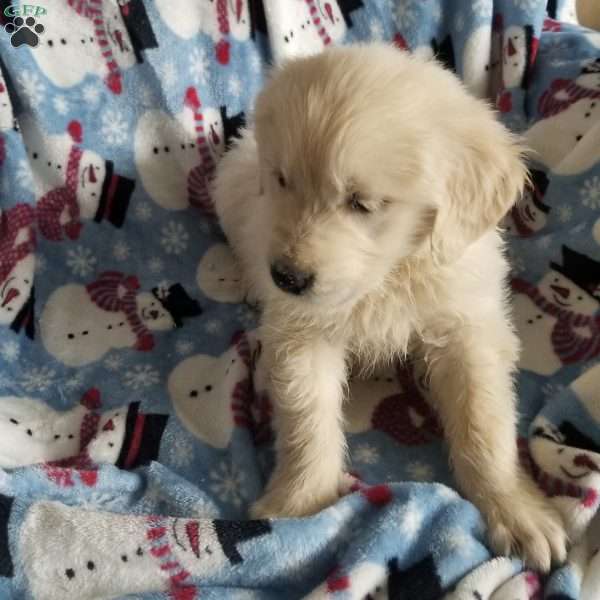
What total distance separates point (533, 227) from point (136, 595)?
1690 millimetres

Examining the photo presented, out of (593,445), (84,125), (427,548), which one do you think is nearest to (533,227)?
(593,445)

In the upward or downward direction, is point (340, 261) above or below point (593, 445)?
above

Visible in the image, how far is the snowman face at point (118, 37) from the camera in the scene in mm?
2191

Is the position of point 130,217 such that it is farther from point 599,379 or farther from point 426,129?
point 599,379

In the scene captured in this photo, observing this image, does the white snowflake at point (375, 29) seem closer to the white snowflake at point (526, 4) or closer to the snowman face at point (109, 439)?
the white snowflake at point (526, 4)

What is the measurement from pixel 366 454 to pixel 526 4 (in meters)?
1.77

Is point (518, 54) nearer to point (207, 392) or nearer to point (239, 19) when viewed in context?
point (239, 19)

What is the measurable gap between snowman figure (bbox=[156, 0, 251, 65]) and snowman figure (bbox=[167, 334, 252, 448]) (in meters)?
1.03

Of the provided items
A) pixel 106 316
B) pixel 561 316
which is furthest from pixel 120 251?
pixel 561 316

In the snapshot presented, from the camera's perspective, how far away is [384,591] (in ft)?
4.77

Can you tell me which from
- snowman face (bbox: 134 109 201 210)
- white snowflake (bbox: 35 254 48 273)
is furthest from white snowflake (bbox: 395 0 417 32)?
white snowflake (bbox: 35 254 48 273)

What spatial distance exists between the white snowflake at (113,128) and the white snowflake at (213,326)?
70 cm

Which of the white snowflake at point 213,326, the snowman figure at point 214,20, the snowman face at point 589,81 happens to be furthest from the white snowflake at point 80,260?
the snowman face at point 589,81

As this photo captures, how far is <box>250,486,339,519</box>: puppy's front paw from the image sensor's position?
1612mm
